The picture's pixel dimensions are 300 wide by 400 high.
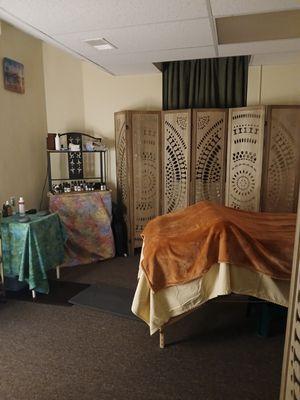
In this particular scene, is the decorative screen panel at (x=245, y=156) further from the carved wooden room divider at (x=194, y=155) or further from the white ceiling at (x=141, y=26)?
the white ceiling at (x=141, y=26)

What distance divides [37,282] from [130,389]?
52.1 inches

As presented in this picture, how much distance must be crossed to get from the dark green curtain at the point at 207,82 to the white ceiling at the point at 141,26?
0.37 metres

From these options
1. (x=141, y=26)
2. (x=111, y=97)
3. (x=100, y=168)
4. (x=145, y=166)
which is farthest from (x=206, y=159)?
(x=141, y=26)

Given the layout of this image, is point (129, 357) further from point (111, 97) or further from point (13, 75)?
point (111, 97)

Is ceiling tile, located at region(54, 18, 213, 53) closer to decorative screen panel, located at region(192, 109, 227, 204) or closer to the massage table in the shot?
decorative screen panel, located at region(192, 109, 227, 204)

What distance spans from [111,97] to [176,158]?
127cm

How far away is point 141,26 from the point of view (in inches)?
87.0

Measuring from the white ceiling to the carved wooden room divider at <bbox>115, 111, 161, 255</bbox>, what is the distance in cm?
66

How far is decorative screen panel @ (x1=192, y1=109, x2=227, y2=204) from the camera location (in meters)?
3.36

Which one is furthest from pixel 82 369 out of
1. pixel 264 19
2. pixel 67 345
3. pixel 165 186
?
pixel 264 19

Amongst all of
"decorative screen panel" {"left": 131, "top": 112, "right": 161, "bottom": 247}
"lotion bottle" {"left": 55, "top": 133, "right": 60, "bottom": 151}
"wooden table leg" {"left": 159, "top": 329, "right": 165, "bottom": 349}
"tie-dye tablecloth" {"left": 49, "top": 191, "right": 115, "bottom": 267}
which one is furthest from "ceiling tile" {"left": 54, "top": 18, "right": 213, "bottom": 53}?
"wooden table leg" {"left": 159, "top": 329, "right": 165, "bottom": 349}

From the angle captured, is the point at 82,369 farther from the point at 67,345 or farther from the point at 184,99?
the point at 184,99

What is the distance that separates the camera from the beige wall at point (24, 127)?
3002 mm

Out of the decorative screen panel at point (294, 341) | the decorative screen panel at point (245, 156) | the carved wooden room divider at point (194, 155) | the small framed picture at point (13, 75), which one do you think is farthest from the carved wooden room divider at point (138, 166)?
the decorative screen panel at point (294, 341)
